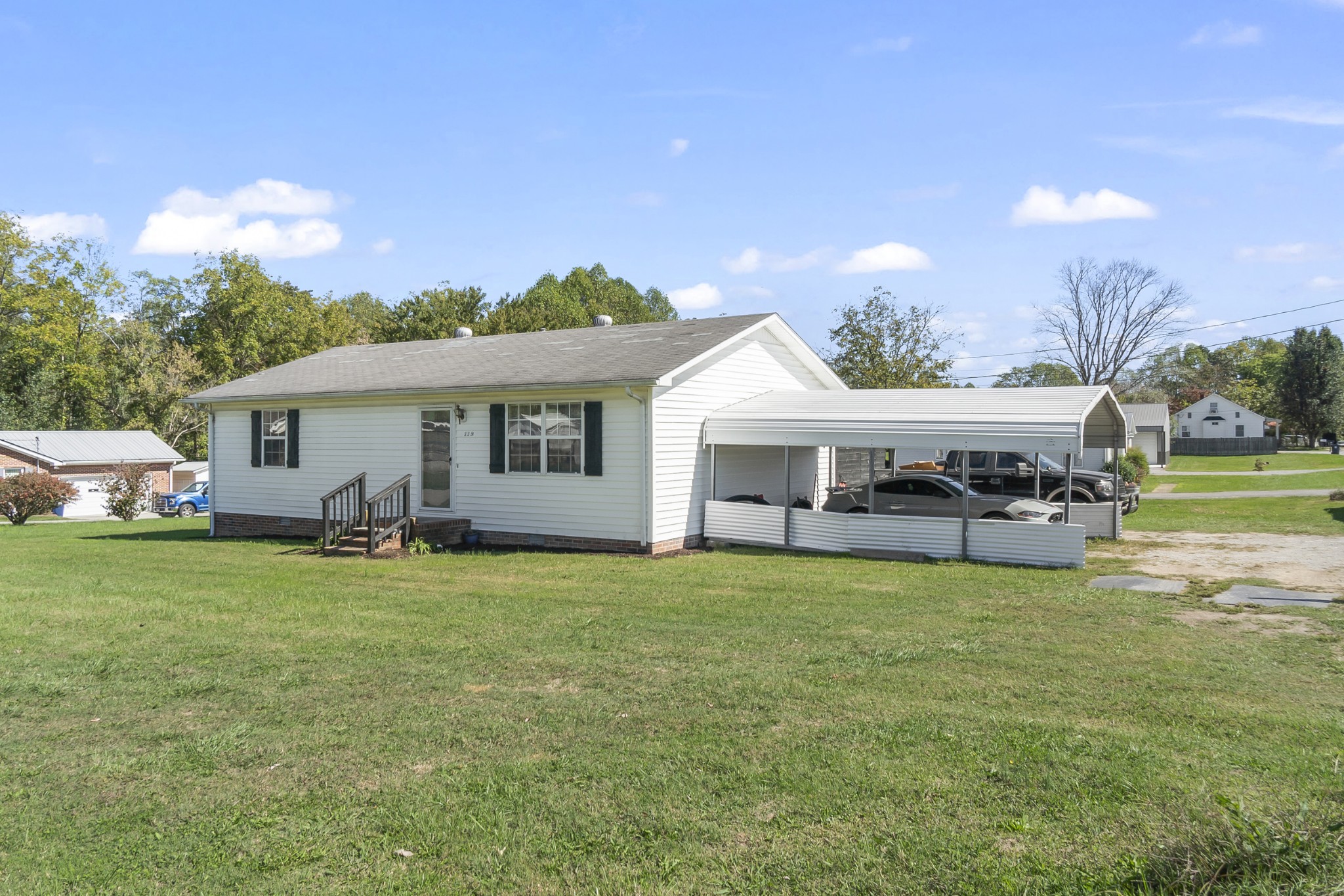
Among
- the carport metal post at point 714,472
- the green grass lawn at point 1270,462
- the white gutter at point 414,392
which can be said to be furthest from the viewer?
the green grass lawn at point 1270,462

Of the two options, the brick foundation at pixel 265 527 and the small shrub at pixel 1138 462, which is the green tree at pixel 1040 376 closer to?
the small shrub at pixel 1138 462

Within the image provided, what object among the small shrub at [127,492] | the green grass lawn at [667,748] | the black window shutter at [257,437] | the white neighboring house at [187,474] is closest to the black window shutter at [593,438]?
the green grass lawn at [667,748]

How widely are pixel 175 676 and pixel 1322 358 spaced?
81.4 m

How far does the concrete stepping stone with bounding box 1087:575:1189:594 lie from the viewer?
10.7 m

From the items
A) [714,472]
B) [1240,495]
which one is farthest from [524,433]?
[1240,495]

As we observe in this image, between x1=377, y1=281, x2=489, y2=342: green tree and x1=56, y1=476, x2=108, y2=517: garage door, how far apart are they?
16105 mm

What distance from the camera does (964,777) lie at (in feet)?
14.7

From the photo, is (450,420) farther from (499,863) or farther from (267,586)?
(499,863)

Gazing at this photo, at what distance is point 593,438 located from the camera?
14.7 meters

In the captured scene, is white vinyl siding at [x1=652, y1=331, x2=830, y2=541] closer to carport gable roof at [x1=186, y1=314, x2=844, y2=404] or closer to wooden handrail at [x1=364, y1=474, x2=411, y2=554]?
carport gable roof at [x1=186, y1=314, x2=844, y2=404]

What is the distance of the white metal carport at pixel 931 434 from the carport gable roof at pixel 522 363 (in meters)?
1.66

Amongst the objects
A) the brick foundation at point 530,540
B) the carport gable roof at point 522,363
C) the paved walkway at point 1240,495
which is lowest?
the brick foundation at point 530,540

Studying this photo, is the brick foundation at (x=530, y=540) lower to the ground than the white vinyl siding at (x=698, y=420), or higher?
lower

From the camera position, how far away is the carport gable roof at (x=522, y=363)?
14.9 metres
